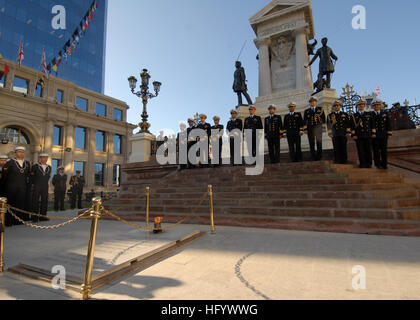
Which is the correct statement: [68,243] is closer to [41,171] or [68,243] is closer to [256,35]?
[41,171]

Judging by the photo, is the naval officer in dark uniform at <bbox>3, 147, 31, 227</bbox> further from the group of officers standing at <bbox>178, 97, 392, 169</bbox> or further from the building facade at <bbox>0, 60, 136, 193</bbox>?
the building facade at <bbox>0, 60, 136, 193</bbox>

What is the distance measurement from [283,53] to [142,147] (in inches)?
443

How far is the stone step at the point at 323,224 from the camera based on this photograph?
4.76 m

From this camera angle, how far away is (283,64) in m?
15.7

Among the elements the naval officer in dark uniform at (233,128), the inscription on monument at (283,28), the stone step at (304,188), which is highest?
the inscription on monument at (283,28)

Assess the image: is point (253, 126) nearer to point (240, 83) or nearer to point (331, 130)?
point (331, 130)

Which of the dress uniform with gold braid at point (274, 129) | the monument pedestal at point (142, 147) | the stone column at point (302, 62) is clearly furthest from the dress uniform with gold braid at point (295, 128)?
the monument pedestal at point (142, 147)

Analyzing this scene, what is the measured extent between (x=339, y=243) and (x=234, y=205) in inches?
129

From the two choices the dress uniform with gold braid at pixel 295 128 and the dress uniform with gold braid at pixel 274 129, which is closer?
the dress uniform with gold braid at pixel 295 128

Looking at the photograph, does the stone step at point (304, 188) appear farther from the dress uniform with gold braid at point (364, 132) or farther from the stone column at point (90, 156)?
the stone column at point (90, 156)

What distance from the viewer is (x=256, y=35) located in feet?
56.0

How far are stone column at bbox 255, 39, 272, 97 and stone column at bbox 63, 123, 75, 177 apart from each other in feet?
93.7

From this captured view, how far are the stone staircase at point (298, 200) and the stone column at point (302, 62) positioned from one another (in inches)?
335
